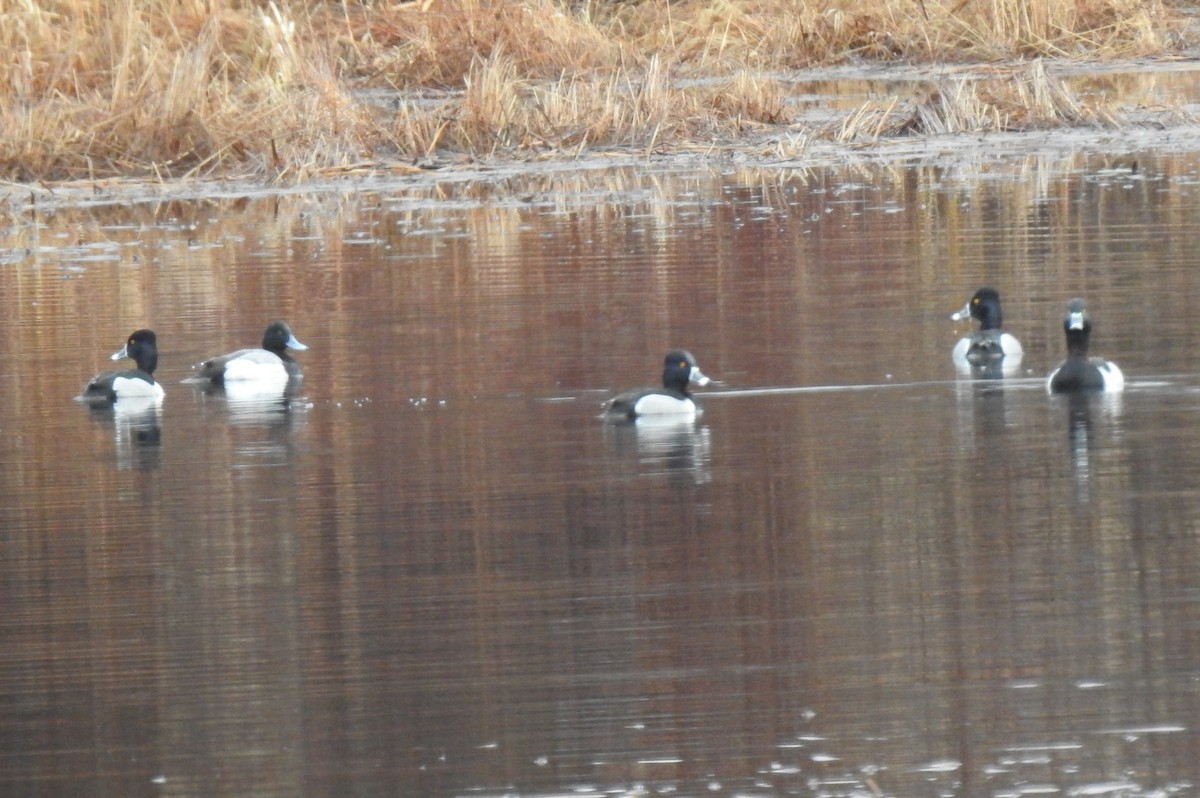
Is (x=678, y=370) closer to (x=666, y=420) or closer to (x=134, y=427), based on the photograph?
(x=666, y=420)

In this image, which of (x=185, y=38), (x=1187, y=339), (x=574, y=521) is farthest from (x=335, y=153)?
(x=574, y=521)

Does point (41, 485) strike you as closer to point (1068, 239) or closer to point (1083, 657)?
point (1083, 657)

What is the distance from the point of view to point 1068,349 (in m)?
12.0

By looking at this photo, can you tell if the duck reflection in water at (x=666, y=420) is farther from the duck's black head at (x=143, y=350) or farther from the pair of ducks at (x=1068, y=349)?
the duck's black head at (x=143, y=350)

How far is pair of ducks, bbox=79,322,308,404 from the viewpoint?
12.2 meters

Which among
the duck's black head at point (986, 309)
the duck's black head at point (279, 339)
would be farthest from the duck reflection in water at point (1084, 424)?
the duck's black head at point (279, 339)

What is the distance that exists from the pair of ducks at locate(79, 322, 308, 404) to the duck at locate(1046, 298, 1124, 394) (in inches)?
158

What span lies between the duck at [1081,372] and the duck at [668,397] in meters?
1.67

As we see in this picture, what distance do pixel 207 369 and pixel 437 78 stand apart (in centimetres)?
1434

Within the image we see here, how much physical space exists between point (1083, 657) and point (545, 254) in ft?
35.9

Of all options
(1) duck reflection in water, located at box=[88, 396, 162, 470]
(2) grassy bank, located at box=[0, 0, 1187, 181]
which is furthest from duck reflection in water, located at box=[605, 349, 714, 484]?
(2) grassy bank, located at box=[0, 0, 1187, 181]

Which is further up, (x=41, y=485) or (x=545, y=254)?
(x=545, y=254)

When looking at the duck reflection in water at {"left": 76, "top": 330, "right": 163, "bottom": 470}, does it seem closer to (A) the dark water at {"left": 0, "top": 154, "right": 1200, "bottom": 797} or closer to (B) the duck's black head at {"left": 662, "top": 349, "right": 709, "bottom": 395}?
(A) the dark water at {"left": 0, "top": 154, "right": 1200, "bottom": 797}

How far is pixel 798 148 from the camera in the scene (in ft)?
74.5
